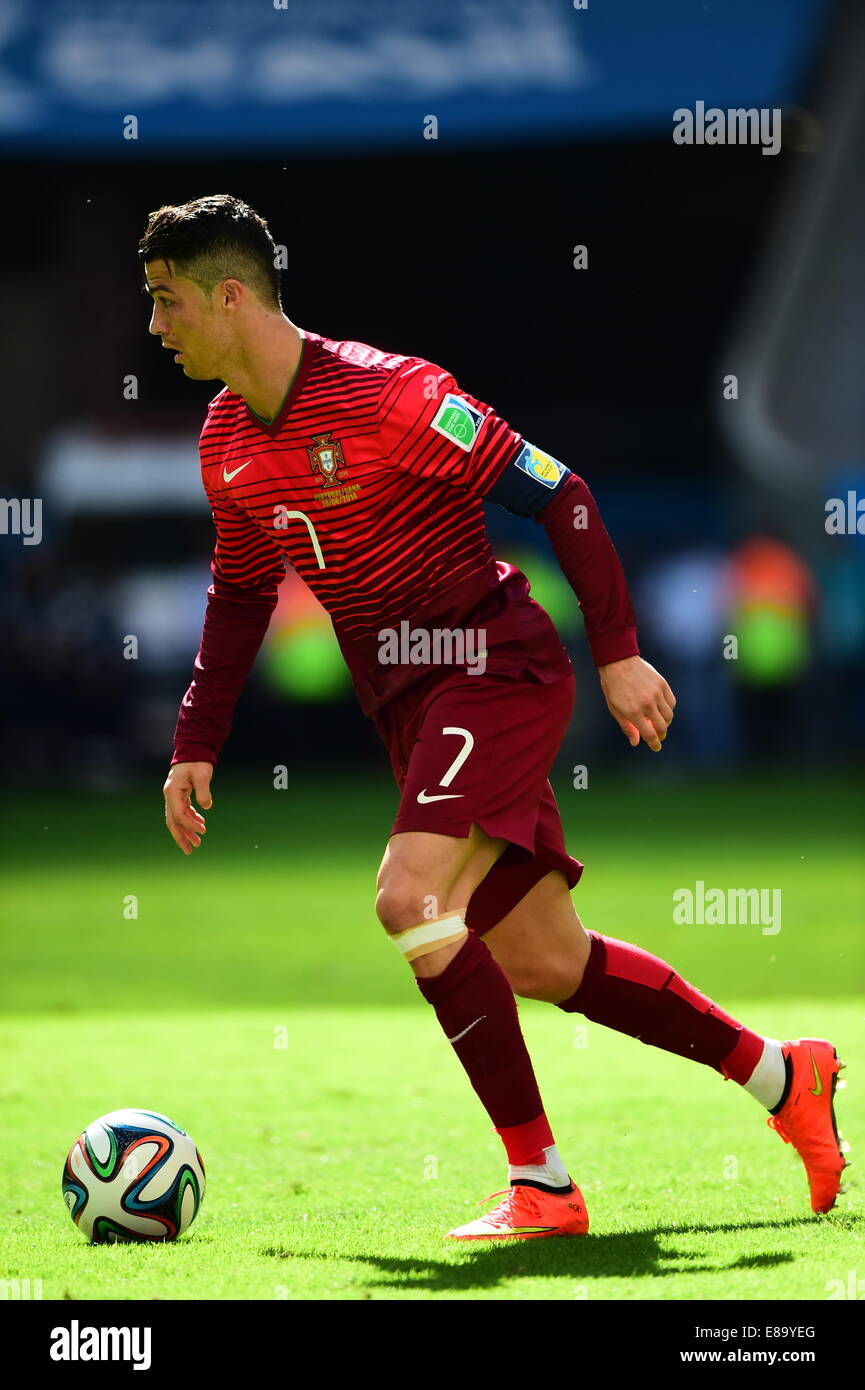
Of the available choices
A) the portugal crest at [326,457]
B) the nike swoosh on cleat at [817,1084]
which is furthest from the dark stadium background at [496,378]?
the nike swoosh on cleat at [817,1084]

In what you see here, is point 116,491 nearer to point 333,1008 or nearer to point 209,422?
point 333,1008

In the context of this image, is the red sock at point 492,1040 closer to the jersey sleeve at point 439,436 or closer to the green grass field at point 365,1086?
the green grass field at point 365,1086

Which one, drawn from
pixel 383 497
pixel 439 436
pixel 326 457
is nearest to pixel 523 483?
pixel 439 436

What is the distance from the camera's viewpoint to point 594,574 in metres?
3.94

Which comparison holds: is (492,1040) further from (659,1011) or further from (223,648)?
(223,648)

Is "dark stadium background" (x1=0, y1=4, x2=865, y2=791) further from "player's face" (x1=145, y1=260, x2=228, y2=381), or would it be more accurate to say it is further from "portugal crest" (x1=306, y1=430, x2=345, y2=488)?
"portugal crest" (x1=306, y1=430, x2=345, y2=488)

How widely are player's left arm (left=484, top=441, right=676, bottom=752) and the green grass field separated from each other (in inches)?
44.8

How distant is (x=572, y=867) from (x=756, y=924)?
6.79 meters

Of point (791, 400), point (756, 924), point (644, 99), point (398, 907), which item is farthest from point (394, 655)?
point (791, 400)

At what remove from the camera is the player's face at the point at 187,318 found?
156 inches

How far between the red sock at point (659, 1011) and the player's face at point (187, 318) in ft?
5.22

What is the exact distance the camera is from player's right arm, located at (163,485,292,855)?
4.42m

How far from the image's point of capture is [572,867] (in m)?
4.18
